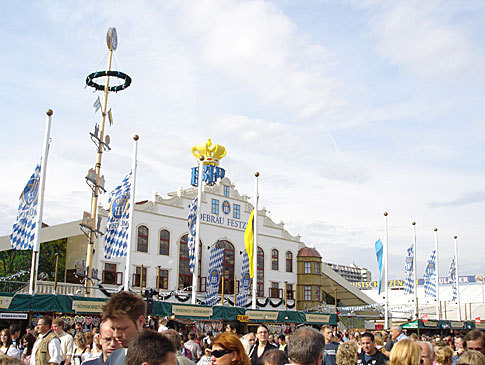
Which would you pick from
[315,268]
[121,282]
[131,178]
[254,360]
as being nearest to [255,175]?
[131,178]

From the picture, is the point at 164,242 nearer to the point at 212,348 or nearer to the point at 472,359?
the point at 472,359

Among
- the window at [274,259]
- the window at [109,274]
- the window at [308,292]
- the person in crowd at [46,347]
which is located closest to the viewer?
the person in crowd at [46,347]

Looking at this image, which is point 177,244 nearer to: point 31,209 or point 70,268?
point 70,268

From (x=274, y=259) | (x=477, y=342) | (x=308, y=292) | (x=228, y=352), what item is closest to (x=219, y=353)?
(x=228, y=352)

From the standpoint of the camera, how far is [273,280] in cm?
4053

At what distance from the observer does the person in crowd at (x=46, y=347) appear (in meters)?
8.08

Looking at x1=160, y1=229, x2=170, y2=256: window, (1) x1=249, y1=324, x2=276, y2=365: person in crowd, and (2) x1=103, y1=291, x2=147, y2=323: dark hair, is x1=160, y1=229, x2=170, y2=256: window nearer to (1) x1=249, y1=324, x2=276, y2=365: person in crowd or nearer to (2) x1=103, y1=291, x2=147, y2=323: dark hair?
(1) x1=249, y1=324, x2=276, y2=365: person in crowd

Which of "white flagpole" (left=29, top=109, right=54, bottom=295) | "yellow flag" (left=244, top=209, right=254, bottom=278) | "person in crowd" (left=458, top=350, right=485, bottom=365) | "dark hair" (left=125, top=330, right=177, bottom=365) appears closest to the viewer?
"dark hair" (left=125, top=330, right=177, bottom=365)

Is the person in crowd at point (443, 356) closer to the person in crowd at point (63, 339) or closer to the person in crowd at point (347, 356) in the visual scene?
the person in crowd at point (347, 356)

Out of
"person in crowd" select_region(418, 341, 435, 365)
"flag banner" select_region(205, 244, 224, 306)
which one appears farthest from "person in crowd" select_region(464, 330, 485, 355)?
"flag banner" select_region(205, 244, 224, 306)

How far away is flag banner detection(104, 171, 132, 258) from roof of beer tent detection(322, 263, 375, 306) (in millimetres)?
25397

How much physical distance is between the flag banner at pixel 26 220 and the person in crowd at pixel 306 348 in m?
16.4

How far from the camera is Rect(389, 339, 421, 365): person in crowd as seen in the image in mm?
4844

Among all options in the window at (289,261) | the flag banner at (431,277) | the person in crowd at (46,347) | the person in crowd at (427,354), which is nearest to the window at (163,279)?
the window at (289,261)
